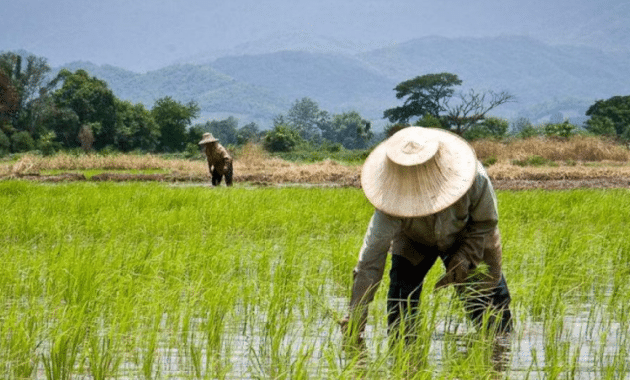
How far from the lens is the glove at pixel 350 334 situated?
2.70 m

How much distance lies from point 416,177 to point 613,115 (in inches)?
2223

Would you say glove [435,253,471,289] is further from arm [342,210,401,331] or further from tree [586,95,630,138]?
tree [586,95,630,138]

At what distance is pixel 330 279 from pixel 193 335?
1617 mm

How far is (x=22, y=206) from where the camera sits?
7.86 m

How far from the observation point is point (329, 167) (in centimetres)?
2156

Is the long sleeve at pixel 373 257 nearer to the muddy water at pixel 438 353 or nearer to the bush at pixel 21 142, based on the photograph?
the muddy water at pixel 438 353

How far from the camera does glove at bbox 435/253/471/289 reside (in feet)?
9.52

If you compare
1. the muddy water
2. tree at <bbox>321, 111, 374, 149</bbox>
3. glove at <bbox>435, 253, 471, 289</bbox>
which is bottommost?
tree at <bbox>321, 111, 374, 149</bbox>

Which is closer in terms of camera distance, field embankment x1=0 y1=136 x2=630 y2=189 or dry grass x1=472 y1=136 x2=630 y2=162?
field embankment x1=0 y1=136 x2=630 y2=189

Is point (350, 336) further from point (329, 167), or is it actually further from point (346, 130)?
point (346, 130)

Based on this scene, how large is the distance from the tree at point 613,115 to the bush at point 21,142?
106 feet

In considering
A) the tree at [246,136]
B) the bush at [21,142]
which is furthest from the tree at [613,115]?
the bush at [21,142]

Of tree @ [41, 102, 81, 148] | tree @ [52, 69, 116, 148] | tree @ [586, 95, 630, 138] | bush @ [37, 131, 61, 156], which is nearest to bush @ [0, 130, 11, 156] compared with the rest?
bush @ [37, 131, 61, 156]

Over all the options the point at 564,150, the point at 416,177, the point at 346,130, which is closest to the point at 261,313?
the point at 416,177
